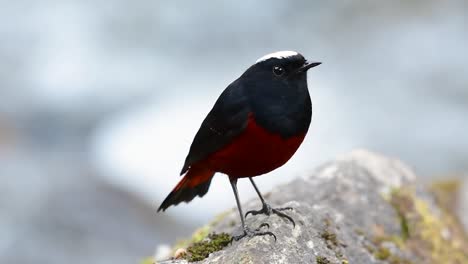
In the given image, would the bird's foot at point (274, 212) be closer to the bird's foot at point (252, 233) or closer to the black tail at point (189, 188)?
the bird's foot at point (252, 233)

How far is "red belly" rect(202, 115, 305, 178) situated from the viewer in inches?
151

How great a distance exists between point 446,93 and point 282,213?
11.6m

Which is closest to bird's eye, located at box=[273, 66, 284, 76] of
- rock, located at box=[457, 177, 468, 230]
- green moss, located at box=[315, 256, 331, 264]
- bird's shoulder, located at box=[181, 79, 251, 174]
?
bird's shoulder, located at box=[181, 79, 251, 174]

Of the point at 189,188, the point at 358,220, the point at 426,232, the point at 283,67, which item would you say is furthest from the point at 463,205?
the point at 283,67

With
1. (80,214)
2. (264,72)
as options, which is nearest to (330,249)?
(264,72)

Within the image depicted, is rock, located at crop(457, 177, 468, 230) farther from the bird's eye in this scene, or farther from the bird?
the bird's eye

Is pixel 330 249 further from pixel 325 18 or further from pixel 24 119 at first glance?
pixel 325 18

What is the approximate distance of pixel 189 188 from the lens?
4.75 m

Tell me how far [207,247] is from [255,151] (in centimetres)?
62

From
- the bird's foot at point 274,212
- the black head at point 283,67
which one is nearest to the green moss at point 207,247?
the bird's foot at point 274,212

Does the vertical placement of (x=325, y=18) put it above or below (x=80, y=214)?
above

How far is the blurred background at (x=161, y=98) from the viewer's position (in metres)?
11.2

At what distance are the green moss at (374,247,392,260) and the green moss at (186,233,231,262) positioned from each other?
111cm

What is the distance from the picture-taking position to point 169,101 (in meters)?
14.6
